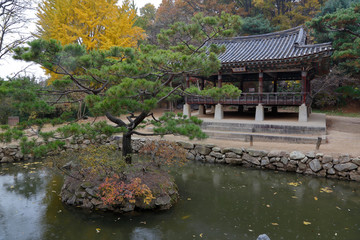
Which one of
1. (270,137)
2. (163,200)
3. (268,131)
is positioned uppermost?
(268,131)

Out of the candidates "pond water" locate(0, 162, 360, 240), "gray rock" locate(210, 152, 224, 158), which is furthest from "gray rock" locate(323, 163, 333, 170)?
"gray rock" locate(210, 152, 224, 158)

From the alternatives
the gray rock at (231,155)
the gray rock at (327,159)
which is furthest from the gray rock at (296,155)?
the gray rock at (231,155)

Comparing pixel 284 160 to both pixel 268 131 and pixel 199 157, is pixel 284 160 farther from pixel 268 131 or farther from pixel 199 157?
pixel 268 131

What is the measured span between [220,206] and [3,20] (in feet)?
39.1

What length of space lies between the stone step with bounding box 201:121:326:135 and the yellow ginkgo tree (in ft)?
25.3

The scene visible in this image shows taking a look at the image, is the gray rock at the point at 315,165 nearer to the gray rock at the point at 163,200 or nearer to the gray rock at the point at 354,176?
the gray rock at the point at 354,176

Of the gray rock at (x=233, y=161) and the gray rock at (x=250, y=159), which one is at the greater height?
the gray rock at (x=250, y=159)

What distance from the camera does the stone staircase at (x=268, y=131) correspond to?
10.0 meters

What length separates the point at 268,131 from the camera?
38.5ft

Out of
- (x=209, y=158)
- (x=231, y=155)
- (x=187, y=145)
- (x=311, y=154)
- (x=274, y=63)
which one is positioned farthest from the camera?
(x=274, y=63)

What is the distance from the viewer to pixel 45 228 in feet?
15.3

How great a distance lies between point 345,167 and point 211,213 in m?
4.90

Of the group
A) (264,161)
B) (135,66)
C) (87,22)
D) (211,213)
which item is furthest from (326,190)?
(87,22)

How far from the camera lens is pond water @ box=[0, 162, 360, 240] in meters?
4.51
